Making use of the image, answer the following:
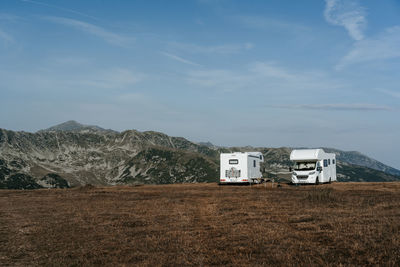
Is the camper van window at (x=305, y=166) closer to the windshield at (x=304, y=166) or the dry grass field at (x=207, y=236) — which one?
the windshield at (x=304, y=166)

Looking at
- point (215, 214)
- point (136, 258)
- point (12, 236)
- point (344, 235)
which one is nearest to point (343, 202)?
A: point (215, 214)

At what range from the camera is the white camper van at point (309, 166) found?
42125mm

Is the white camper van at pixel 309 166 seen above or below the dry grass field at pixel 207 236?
Result: above

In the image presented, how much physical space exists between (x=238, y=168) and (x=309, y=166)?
8.41m

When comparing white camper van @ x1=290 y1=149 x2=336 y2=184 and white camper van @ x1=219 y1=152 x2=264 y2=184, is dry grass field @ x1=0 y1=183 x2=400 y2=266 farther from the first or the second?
white camper van @ x1=219 y1=152 x2=264 y2=184

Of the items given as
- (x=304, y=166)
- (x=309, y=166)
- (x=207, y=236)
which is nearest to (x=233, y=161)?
(x=304, y=166)

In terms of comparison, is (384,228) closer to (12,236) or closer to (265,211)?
(265,211)

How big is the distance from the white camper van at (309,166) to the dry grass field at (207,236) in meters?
19.4

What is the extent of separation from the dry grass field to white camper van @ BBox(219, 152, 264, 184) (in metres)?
22.4

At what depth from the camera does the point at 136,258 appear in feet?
38.3

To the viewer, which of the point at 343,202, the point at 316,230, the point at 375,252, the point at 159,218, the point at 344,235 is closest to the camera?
the point at 375,252

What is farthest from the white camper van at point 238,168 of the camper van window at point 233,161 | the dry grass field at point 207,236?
the dry grass field at point 207,236

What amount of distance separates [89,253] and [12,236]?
16.7 ft

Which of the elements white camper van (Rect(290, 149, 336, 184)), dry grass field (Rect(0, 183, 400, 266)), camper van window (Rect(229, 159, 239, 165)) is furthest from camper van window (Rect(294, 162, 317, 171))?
dry grass field (Rect(0, 183, 400, 266))
